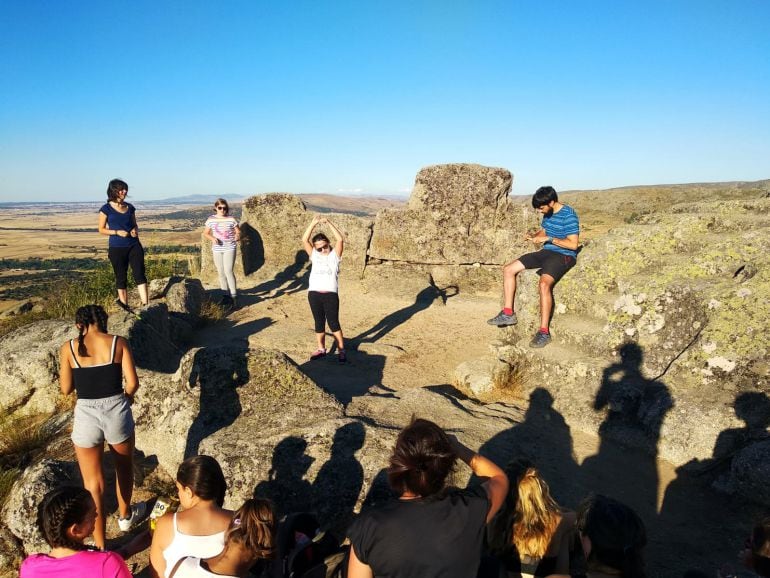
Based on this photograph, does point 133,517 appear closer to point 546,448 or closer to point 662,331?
point 546,448

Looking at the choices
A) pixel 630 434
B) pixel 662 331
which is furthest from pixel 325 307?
pixel 662 331

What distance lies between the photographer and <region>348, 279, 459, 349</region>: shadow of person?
7977 millimetres

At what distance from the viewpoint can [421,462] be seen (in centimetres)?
197

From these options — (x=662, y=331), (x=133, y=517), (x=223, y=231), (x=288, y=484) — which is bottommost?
(x=133, y=517)

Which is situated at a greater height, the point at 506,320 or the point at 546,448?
the point at 506,320

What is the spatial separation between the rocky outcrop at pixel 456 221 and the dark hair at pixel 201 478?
8.73 metres

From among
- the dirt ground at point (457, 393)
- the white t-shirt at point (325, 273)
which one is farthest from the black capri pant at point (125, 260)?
the white t-shirt at point (325, 273)

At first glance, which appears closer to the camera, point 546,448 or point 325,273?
point 546,448

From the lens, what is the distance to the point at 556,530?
2449mm

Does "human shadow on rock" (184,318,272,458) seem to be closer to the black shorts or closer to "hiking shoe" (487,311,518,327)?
"hiking shoe" (487,311,518,327)

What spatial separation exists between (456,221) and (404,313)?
272 centimetres

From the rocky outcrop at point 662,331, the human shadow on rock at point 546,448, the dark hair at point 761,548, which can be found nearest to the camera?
the dark hair at point 761,548

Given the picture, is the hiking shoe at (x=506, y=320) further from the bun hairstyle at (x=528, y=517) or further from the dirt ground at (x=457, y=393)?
the bun hairstyle at (x=528, y=517)

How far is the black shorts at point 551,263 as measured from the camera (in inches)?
220
